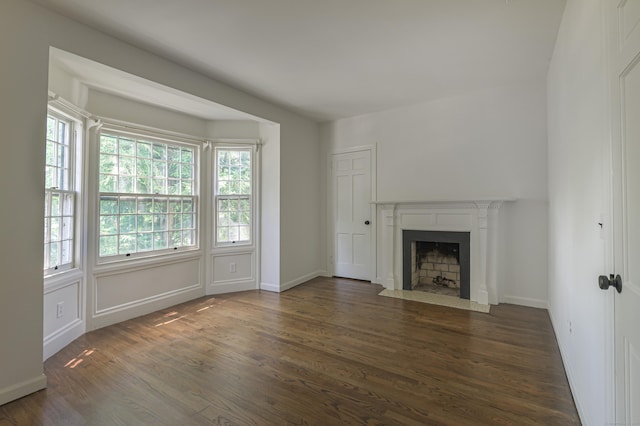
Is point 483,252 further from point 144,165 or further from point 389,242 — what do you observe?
point 144,165

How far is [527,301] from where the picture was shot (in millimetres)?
3578

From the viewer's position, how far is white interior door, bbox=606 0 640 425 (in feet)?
3.33

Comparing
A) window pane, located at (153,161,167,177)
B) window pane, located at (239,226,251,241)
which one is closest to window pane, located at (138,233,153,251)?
window pane, located at (153,161,167,177)

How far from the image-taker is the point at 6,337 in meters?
1.91

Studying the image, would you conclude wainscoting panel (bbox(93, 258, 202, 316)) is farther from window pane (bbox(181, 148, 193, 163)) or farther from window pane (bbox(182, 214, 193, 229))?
window pane (bbox(181, 148, 193, 163))

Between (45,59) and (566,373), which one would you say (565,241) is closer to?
(566,373)

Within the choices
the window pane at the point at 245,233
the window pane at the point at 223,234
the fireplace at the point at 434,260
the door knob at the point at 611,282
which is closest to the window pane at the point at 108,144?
the window pane at the point at 223,234

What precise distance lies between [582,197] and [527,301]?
7.98 ft

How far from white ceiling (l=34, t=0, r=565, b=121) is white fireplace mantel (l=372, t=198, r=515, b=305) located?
5.07ft

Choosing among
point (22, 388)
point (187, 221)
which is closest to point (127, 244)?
point (187, 221)

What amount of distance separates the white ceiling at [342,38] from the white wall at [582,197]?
1.38 feet

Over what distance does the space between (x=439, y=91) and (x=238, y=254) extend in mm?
3639

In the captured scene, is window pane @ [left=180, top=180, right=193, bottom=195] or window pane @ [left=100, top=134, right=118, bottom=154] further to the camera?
window pane @ [left=180, top=180, right=193, bottom=195]

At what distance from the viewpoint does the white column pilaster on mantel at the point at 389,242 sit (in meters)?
4.37
